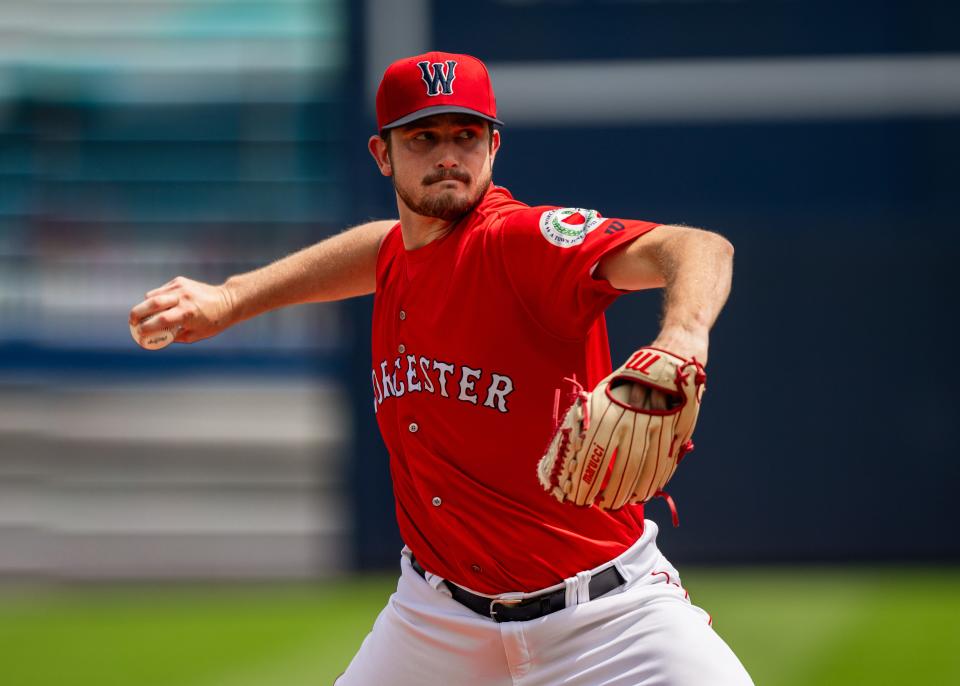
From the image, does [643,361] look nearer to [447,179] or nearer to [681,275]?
[681,275]

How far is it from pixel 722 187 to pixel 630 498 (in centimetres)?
654

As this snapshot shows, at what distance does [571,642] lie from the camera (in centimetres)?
294

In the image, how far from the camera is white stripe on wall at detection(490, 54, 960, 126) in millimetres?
8711

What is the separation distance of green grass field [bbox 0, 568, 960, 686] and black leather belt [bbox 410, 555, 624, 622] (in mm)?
3139

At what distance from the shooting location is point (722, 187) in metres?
8.73

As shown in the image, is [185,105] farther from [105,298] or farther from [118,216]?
[105,298]

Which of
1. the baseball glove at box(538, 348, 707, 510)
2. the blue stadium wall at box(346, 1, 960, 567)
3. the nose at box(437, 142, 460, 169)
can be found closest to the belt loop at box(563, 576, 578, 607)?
the baseball glove at box(538, 348, 707, 510)

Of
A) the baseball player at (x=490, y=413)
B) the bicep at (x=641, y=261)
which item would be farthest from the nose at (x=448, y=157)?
the bicep at (x=641, y=261)

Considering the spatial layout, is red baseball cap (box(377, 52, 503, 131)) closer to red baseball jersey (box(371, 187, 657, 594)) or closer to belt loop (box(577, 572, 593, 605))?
red baseball jersey (box(371, 187, 657, 594))

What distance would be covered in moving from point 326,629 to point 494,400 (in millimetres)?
4437

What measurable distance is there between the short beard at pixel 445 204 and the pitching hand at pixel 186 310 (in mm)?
593

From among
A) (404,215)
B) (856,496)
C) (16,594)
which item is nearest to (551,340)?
(404,215)

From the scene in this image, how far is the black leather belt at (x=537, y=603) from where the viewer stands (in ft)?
9.74

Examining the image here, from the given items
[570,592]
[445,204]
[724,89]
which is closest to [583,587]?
[570,592]
